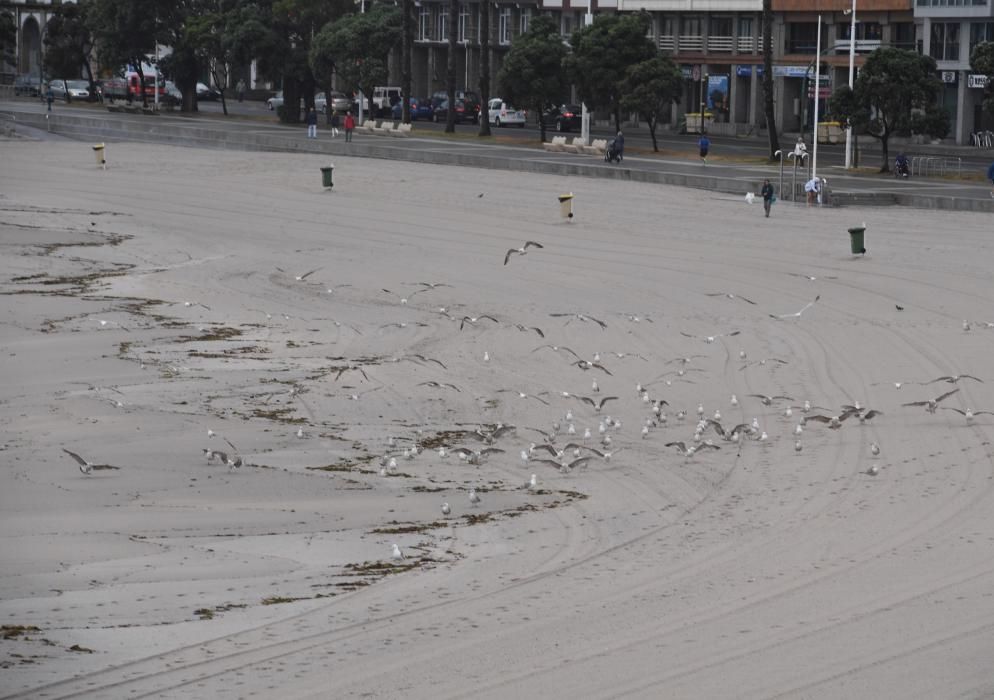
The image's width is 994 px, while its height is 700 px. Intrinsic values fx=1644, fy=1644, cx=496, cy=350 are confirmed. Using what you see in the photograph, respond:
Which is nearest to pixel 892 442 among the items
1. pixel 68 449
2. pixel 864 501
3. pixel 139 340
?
pixel 864 501

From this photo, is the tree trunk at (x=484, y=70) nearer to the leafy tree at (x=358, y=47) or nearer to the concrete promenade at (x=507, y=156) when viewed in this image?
the concrete promenade at (x=507, y=156)

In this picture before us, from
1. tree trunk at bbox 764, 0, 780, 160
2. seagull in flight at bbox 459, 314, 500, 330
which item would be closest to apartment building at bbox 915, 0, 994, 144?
tree trunk at bbox 764, 0, 780, 160

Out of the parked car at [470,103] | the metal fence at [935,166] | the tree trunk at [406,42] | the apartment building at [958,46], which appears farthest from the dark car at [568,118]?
the metal fence at [935,166]

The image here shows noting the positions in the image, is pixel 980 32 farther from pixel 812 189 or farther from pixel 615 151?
pixel 812 189

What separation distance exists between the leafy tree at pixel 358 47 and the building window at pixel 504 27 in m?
20.3

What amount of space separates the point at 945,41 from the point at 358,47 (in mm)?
26119

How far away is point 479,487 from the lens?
1399 cm

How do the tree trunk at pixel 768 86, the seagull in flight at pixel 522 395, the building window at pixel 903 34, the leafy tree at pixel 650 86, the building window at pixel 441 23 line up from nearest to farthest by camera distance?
1. the seagull in flight at pixel 522 395
2. the tree trunk at pixel 768 86
3. the leafy tree at pixel 650 86
4. the building window at pixel 903 34
5. the building window at pixel 441 23

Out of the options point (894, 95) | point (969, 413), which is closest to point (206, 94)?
point (894, 95)

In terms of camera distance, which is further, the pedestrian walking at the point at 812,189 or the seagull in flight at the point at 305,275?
the pedestrian walking at the point at 812,189

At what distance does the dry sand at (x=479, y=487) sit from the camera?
31.7 feet

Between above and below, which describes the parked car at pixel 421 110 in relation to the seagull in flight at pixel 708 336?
above

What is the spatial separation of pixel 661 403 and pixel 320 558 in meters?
6.50

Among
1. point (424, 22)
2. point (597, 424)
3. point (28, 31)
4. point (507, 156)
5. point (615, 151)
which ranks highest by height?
point (28, 31)
